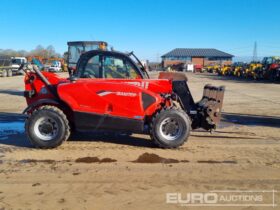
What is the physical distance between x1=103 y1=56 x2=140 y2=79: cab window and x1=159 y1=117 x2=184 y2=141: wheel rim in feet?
4.10

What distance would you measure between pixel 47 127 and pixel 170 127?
2474mm

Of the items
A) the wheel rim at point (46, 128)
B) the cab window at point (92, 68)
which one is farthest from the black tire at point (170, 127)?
the wheel rim at point (46, 128)

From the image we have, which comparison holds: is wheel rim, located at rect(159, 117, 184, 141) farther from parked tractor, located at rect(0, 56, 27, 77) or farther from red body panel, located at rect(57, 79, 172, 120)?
parked tractor, located at rect(0, 56, 27, 77)

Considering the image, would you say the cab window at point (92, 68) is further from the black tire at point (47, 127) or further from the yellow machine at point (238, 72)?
the yellow machine at point (238, 72)

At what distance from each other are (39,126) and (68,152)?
0.86 meters

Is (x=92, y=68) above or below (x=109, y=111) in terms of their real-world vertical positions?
above

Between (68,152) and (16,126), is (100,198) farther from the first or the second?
(16,126)

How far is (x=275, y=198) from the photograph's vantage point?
469 cm

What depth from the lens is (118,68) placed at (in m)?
7.53

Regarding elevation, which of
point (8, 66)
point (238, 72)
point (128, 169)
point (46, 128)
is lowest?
point (128, 169)

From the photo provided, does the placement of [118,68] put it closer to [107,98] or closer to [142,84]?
[142,84]

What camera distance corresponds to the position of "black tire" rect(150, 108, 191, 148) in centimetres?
700

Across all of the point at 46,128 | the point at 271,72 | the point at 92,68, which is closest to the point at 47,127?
the point at 46,128

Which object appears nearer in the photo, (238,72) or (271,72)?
(271,72)
